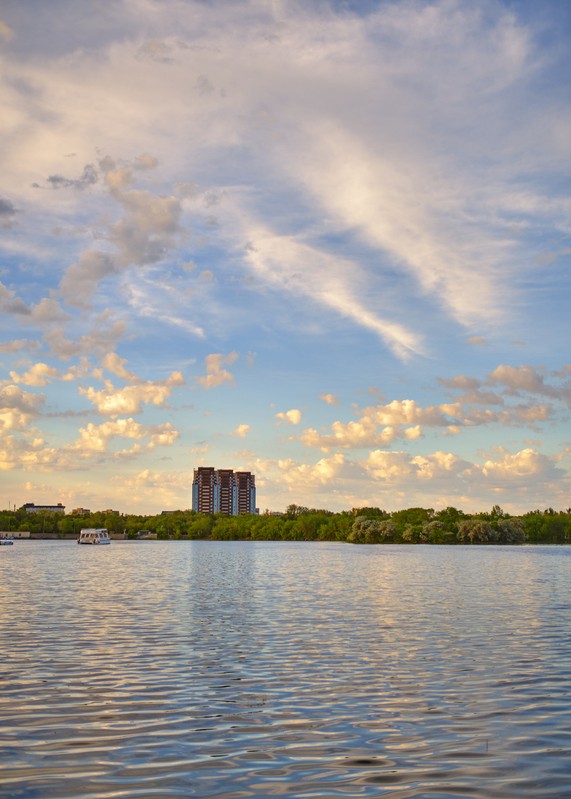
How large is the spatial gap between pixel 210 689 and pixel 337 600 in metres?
32.4

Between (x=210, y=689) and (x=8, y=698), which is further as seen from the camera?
(x=210, y=689)

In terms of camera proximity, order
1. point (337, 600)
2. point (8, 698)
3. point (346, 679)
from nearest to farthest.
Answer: point (8, 698)
point (346, 679)
point (337, 600)

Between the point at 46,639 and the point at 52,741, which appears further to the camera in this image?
the point at 46,639

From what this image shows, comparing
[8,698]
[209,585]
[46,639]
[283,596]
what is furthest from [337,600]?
[8,698]

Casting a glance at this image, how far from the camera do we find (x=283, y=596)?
59500 millimetres

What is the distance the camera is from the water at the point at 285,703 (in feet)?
49.7

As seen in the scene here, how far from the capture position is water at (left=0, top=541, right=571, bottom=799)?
15.1 metres

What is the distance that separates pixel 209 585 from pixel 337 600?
19959 millimetres

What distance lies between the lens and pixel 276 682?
82.4 feet

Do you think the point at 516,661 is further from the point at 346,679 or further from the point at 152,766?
the point at 152,766

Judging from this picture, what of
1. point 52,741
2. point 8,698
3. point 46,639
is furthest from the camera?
point 46,639

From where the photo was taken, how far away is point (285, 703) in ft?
72.0

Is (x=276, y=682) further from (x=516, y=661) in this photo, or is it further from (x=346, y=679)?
(x=516, y=661)

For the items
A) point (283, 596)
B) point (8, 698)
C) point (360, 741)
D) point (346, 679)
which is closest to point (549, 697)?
point (346, 679)
